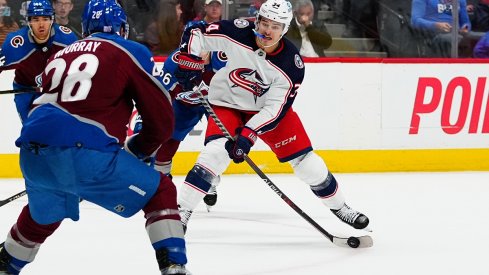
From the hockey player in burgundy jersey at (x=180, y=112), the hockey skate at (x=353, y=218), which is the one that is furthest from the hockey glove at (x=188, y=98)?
the hockey skate at (x=353, y=218)

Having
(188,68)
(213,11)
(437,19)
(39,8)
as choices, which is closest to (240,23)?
(188,68)

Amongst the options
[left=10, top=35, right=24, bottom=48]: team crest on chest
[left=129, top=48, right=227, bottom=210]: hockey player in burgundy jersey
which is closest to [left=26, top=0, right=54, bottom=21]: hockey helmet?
[left=10, top=35, right=24, bottom=48]: team crest on chest

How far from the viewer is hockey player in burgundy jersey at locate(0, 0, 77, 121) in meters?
4.82

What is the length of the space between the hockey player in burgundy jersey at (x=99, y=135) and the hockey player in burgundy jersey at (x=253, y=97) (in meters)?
1.18

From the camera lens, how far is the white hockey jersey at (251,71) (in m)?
4.11

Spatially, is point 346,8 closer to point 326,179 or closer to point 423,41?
point 423,41

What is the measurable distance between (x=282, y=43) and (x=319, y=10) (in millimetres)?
2524

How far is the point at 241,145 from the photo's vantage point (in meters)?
3.92

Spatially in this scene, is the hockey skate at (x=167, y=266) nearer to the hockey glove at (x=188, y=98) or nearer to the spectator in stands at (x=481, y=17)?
the hockey glove at (x=188, y=98)

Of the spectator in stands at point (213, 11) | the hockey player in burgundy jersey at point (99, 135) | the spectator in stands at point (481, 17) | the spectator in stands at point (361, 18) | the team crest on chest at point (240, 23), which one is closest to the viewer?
the hockey player in burgundy jersey at point (99, 135)

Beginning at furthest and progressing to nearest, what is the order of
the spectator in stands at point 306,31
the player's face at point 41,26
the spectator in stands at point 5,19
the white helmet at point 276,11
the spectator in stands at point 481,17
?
the spectator in stands at point 481,17
the spectator in stands at point 306,31
the spectator in stands at point 5,19
the player's face at point 41,26
the white helmet at point 276,11

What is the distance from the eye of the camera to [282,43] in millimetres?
4223

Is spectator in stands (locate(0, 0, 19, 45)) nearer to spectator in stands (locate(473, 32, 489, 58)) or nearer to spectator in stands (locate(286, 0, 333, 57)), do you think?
spectator in stands (locate(286, 0, 333, 57))

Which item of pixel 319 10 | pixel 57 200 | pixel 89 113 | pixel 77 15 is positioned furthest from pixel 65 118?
pixel 319 10
